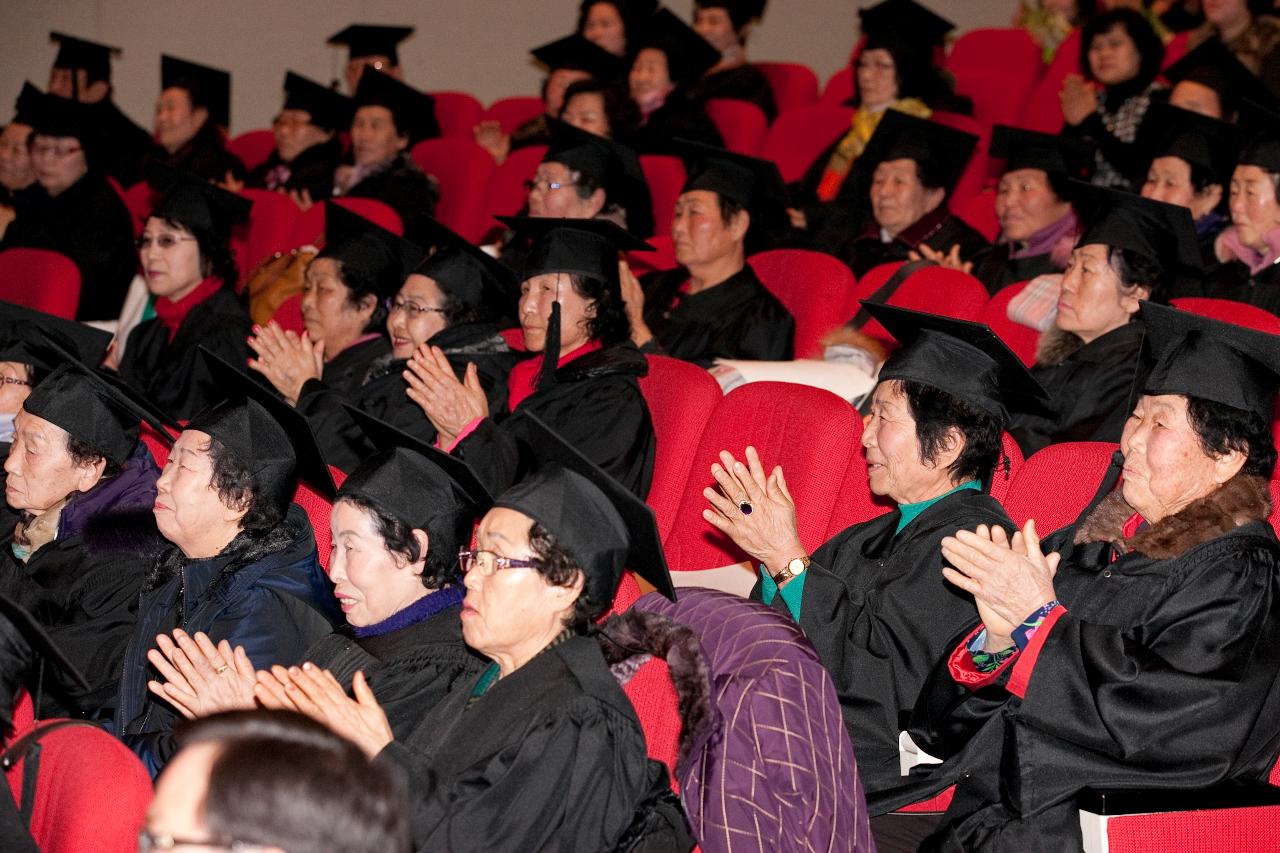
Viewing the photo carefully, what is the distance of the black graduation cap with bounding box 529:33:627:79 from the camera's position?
27.7ft

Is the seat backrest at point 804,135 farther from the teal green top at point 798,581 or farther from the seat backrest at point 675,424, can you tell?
the teal green top at point 798,581

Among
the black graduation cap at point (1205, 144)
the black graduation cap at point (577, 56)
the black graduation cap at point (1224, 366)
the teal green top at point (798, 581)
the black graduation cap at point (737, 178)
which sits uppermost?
A: the black graduation cap at point (577, 56)

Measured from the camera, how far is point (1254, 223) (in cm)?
488

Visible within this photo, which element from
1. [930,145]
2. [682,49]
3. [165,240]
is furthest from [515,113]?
[930,145]

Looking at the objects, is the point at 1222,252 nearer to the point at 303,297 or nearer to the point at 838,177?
the point at 838,177

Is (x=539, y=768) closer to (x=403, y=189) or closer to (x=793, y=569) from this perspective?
(x=793, y=569)

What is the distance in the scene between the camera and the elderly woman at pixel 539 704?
229cm

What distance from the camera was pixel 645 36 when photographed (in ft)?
27.6

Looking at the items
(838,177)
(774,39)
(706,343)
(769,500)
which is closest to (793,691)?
(769,500)

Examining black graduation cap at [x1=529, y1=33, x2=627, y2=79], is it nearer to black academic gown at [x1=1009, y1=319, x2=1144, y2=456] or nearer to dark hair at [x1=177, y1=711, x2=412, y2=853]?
black academic gown at [x1=1009, y1=319, x2=1144, y2=456]

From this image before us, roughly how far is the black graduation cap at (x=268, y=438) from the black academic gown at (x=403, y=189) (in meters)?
4.03

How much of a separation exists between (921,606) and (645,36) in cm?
600

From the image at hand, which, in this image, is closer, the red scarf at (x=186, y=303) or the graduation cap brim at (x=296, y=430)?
the graduation cap brim at (x=296, y=430)

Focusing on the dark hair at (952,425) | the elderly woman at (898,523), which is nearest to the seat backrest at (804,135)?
the elderly woman at (898,523)
